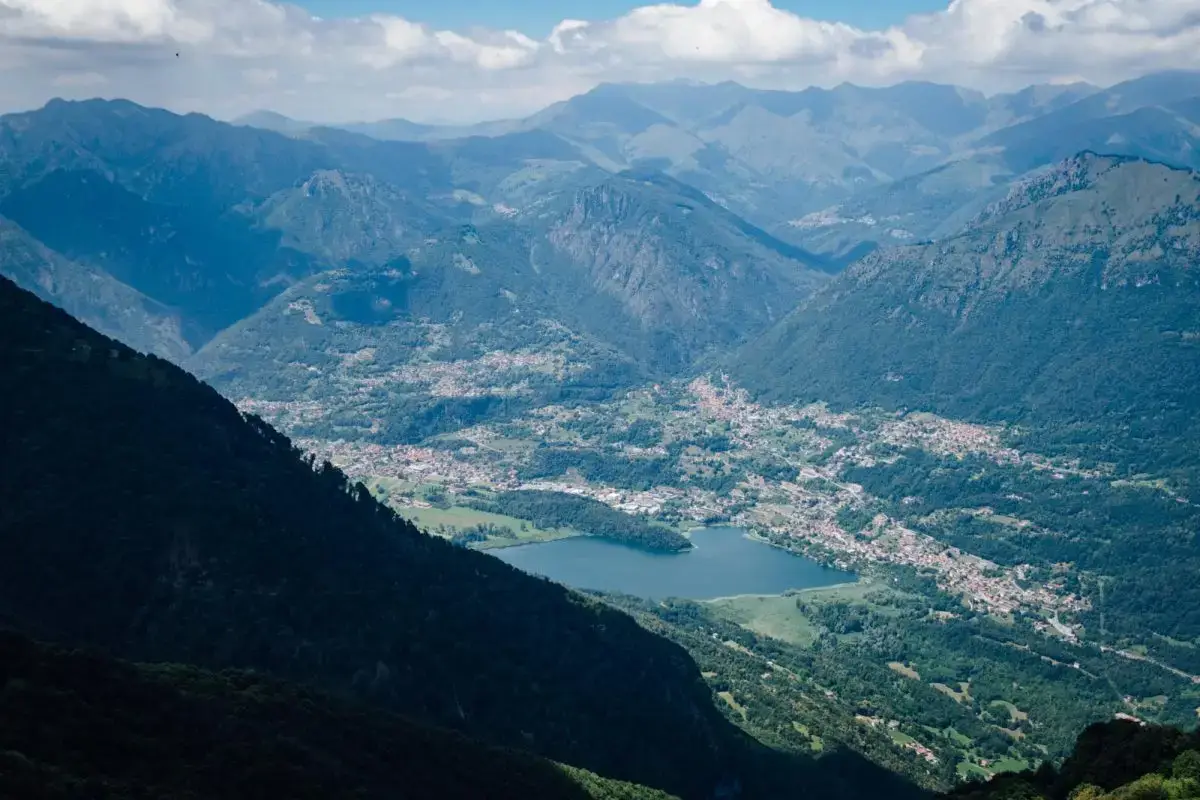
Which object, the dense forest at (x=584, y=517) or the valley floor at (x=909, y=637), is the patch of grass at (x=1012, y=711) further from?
the dense forest at (x=584, y=517)

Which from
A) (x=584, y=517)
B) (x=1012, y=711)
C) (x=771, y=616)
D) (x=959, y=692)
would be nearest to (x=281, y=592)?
(x=959, y=692)

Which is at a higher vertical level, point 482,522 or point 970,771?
point 970,771

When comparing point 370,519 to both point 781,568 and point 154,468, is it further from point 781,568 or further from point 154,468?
point 781,568

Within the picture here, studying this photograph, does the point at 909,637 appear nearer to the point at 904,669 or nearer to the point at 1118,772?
the point at 904,669

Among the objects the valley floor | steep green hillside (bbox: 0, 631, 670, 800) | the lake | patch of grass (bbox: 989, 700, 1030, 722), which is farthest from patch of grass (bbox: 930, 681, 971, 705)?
steep green hillside (bbox: 0, 631, 670, 800)

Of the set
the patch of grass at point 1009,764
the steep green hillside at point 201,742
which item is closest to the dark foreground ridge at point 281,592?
the steep green hillside at point 201,742
